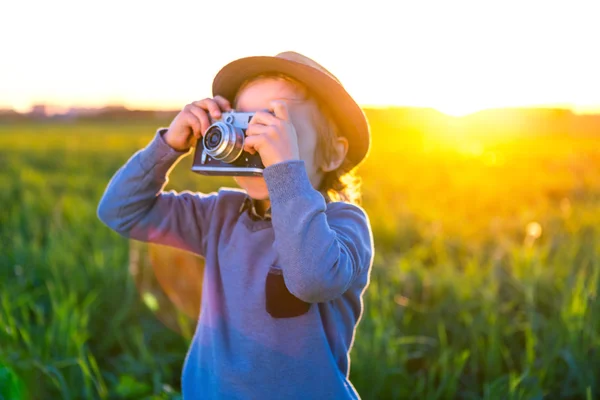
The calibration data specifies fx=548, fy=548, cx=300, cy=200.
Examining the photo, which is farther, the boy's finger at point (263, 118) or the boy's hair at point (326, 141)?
the boy's hair at point (326, 141)

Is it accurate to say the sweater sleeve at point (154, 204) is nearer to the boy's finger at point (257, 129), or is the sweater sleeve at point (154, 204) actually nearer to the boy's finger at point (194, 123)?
the boy's finger at point (194, 123)

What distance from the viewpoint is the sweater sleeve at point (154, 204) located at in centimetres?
156

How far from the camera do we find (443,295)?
2.89 m

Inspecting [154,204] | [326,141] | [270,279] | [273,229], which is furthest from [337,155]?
[154,204]

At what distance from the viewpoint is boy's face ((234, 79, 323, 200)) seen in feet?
4.53

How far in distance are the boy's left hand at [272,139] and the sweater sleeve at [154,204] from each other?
413 millimetres

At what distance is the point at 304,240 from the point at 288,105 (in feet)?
1.33

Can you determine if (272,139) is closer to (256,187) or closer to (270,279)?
(256,187)

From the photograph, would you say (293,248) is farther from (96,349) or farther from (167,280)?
(167,280)

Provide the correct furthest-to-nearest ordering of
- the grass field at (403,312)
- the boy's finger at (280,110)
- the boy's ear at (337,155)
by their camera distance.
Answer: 1. the grass field at (403,312)
2. the boy's ear at (337,155)
3. the boy's finger at (280,110)

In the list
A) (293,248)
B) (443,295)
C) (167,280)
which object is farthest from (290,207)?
(167,280)

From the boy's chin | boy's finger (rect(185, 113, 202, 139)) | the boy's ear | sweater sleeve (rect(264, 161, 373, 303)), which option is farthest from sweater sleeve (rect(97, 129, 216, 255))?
sweater sleeve (rect(264, 161, 373, 303))

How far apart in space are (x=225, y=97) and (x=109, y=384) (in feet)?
4.49

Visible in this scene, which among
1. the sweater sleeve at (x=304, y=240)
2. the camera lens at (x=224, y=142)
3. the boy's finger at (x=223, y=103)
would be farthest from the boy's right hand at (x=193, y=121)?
the sweater sleeve at (x=304, y=240)
